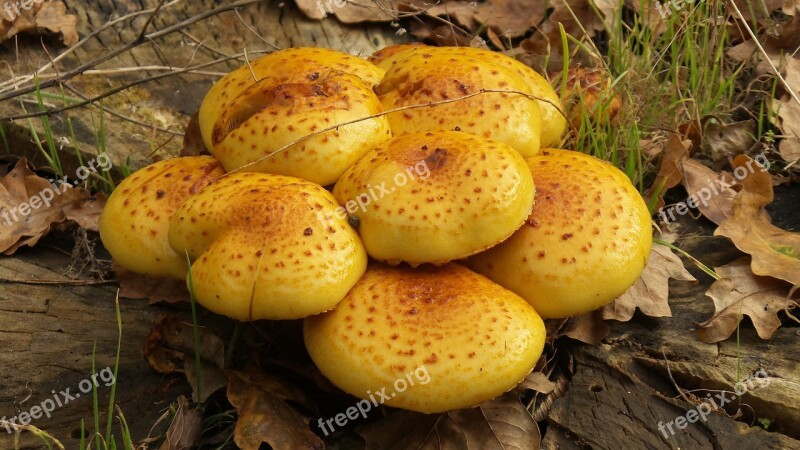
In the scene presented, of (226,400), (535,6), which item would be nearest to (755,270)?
(226,400)

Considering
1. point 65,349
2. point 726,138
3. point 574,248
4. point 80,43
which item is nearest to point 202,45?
point 80,43

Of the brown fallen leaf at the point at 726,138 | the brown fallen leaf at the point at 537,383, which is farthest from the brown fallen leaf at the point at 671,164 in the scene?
the brown fallen leaf at the point at 537,383

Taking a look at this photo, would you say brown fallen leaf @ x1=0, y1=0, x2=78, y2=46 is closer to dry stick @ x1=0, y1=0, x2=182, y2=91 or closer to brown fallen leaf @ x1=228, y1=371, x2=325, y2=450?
dry stick @ x1=0, y1=0, x2=182, y2=91

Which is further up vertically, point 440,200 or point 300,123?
point 300,123

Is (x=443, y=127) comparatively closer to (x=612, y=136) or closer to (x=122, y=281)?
(x=612, y=136)

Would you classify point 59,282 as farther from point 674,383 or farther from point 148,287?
point 674,383

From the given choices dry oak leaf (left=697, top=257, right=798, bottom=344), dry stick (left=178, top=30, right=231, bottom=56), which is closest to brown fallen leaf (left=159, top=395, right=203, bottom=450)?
dry oak leaf (left=697, top=257, right=798, bottom=344)
